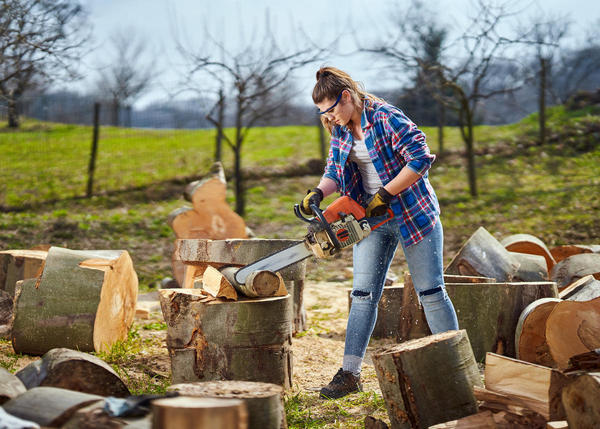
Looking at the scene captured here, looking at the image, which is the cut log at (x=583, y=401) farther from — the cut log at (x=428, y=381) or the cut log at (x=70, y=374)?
the cut log at (x=70, y=374)

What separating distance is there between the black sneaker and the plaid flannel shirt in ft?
2.83

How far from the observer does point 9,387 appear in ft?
7.68

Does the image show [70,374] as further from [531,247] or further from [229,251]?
[531,247]

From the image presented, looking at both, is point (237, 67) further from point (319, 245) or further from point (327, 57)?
point (319, 245)

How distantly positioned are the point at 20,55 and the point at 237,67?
453 cm

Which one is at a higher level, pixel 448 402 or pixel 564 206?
pixel 564 206

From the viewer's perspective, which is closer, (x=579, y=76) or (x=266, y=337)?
(x=266, y=337)

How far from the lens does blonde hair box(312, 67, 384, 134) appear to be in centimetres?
313

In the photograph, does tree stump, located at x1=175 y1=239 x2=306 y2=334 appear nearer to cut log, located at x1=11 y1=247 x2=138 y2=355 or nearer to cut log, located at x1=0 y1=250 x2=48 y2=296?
A: cut log, located at x1=11 y1=247 x2=138 y2=355

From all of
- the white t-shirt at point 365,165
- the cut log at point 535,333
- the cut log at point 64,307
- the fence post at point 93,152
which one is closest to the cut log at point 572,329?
the cut log at point 535,333

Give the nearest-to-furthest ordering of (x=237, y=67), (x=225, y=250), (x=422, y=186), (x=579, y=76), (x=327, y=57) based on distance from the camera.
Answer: (x=422, y=186) < (x=225, y=250) < (x=237, y=67) < (x=327, y=57) < (x=579, y=76)

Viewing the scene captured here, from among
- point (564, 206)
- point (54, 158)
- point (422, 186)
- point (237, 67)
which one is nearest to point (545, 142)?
point (564, 206)

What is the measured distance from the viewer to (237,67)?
1038cm

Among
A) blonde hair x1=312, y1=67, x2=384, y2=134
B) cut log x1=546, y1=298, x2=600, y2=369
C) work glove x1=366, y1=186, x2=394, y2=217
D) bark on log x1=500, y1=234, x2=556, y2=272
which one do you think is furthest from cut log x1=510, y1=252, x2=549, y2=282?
blonde hair x1=312, y1=67, x2=384, y2=134
